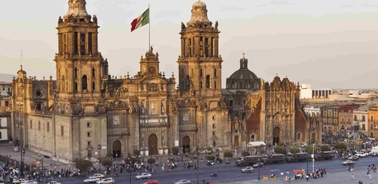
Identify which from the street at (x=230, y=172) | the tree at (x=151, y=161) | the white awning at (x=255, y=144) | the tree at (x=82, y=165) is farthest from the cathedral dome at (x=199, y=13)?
the tree at (x=82, y=165)

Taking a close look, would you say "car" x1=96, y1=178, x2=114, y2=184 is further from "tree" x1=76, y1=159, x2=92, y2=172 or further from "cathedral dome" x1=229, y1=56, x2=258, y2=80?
"cathedral dome" x1=229, y1=56, x2=258, y2=80

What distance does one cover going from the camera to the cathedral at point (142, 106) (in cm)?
10775

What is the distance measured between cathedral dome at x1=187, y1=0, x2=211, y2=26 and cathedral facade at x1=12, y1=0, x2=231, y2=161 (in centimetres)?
19

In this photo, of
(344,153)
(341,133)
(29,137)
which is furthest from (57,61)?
(341,133)

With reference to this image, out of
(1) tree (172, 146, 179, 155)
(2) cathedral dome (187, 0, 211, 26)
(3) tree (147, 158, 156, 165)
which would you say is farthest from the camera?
(2) cathedral dome (187, 0, 211, 26)

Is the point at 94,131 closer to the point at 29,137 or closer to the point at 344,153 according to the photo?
the point at 29,137

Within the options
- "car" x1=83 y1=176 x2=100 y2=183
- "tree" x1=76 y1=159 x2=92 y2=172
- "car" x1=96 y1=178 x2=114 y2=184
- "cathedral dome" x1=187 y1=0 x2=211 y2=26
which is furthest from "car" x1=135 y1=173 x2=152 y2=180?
"cathedral dome" x1=187 y1=0 x2=211 y2=26

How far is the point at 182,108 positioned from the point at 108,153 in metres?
17.6

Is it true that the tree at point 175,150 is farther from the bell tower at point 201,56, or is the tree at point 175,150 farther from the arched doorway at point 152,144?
the bell tower at point 201,56

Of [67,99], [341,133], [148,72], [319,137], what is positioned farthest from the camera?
[341,133]

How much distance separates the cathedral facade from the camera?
107500mm

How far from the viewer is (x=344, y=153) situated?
4577 inches

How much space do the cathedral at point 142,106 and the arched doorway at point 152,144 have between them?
7.0 inches

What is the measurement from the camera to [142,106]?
11388 centimetres
